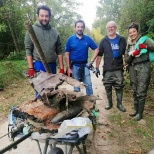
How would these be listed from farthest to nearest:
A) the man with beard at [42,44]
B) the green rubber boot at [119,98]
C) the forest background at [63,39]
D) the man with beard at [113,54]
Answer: the green rubber boot at [119,98] → the man with beard at [113,54] → the forest background at [63,39] → the man with beard at [42,44]

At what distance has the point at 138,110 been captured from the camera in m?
5.19

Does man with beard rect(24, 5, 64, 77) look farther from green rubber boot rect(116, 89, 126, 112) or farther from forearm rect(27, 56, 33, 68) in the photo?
green rubber boot rect(116, 89, 126, 112)

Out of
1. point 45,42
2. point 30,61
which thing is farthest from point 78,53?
point 30,61

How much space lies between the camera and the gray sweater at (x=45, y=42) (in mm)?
4160

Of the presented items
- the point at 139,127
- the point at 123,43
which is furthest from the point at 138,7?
the point at 139,127

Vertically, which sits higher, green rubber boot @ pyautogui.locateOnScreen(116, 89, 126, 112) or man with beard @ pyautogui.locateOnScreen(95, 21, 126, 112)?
man with beard @ pyautogui.locateOnScreen(95, 21, 126, 112)

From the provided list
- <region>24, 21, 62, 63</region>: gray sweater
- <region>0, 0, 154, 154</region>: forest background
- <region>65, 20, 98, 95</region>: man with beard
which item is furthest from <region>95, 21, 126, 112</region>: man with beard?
<region>24, 21, 62, 63</region>: gray sweater

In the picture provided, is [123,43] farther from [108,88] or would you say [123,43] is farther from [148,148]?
[148,148]

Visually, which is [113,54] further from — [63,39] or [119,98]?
[63,39]

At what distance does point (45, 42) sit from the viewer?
423cm

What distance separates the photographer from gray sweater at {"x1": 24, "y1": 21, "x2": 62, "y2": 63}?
416 centimetres

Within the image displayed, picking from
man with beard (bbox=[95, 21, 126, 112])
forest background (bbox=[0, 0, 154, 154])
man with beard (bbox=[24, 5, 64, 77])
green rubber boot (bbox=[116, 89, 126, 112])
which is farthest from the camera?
green rubber boot (bbox=[116, 89, 126, 112])

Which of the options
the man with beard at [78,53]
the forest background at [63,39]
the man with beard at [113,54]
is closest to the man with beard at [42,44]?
the man with beard at [78,53]

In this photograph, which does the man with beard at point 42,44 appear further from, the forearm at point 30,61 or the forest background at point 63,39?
the forest background at point 63,39
